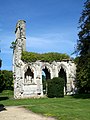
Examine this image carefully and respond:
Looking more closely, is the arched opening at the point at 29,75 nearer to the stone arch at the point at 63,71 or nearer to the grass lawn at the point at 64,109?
the stone arch at the point at 63,71

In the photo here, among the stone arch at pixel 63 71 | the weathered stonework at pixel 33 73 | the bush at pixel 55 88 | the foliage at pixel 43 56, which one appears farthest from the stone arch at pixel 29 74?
the bush at pixel 55 88

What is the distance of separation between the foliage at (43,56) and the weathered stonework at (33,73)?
0.57 meters

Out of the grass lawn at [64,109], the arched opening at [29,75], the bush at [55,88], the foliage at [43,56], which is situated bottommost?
the grass lawn at [64,109]

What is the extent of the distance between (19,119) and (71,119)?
8.78ft

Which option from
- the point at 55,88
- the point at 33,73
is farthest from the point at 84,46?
the point at 33,73

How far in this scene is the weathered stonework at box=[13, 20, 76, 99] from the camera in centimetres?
3550

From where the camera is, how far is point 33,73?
36.7 m

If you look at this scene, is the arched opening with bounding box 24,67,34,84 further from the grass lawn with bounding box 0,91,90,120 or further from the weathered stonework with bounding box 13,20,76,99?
the grass lawn with bounding box 0,91,90,120

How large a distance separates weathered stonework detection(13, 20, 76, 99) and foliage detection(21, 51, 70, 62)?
0.57 m

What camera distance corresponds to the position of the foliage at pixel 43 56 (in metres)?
36.1

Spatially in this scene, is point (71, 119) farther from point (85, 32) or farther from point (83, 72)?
point (85, 32)

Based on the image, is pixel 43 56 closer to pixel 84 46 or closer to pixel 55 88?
pixel 55 88

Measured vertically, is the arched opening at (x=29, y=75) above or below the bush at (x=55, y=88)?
above

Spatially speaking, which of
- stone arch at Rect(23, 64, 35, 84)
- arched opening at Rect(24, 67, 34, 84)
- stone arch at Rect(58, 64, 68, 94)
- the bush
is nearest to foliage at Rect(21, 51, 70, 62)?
stone arch at Rect(23, 64, 35, 84)
